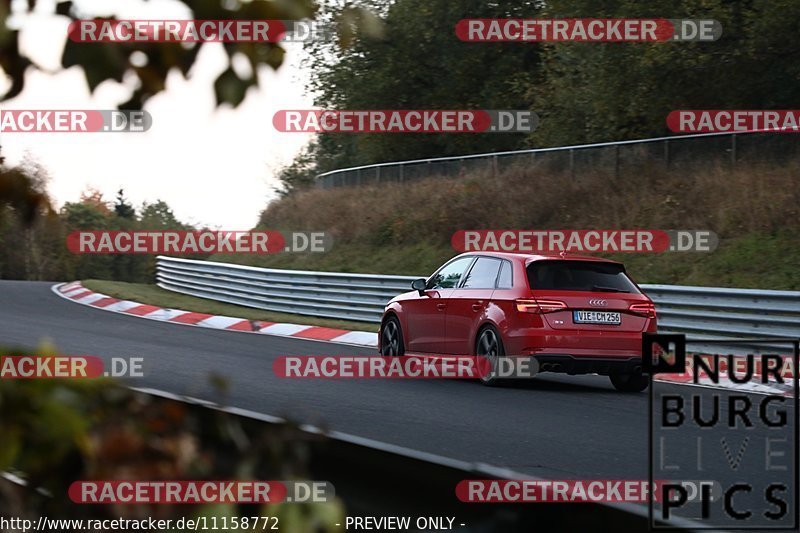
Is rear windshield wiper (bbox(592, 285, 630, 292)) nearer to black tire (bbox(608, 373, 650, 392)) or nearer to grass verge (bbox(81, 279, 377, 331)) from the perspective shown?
black tire (bbox(608, 373, 650, 392))

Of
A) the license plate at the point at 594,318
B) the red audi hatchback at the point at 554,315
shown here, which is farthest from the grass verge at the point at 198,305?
the license plate at the point at 594,318

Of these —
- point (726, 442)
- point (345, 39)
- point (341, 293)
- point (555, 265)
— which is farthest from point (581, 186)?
point (345, 39)

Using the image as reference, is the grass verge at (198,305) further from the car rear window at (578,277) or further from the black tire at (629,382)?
the car rear window at (578,277)

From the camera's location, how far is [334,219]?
36938 millimetres

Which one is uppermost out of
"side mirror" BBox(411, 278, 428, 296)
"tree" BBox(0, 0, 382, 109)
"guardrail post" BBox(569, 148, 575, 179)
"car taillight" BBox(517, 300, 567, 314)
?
"guardrail post" BBox(569, 148, 575, 179)

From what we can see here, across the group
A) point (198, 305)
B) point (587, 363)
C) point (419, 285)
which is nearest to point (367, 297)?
point (198, 305)

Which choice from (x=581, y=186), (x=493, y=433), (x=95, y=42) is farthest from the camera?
(x=581, y=186)

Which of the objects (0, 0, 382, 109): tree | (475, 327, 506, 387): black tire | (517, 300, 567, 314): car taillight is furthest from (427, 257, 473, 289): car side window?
(0, 0, 382, 109): tree

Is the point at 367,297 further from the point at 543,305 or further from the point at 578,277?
the point at 543,305

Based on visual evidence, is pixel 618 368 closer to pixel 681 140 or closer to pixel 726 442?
pixel 726 442

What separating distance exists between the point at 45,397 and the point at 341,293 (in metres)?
22.2

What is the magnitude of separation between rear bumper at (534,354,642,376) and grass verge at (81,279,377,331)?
938 cm

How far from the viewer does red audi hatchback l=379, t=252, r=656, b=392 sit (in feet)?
41.9

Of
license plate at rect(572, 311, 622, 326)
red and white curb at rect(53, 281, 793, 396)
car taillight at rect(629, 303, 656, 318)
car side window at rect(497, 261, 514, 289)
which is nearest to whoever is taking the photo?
license plate at rect(572, 311, 622, 326)
